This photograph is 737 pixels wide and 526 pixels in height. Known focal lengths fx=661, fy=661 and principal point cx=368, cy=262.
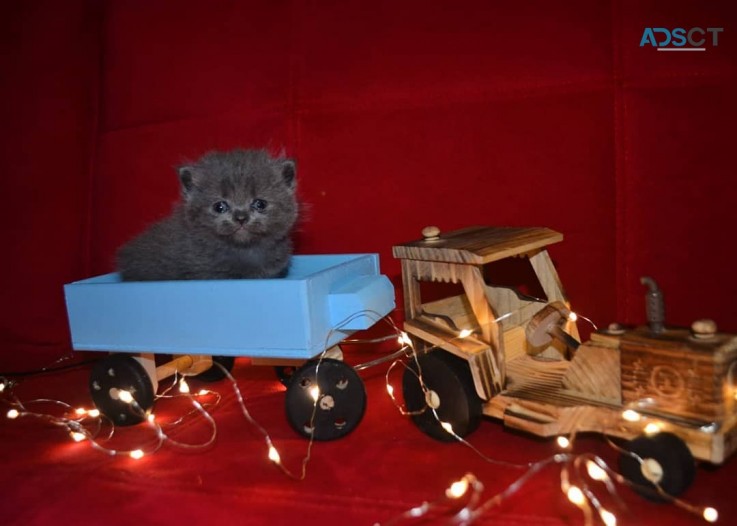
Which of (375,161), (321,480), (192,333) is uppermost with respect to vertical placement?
(375,161)

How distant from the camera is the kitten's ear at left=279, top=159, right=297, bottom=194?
150cm

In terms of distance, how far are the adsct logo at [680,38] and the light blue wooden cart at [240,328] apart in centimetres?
90

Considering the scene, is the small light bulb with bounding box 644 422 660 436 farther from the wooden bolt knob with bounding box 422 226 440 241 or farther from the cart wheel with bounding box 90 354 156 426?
the cart wheel with bounding box 90 354 156 426

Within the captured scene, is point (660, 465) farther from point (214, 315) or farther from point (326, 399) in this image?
point (214, 315)

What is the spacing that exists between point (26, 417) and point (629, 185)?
157 centimetres

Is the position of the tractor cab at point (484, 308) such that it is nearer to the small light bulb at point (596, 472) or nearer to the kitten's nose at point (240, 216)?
the small light bulb at point (596, 472)

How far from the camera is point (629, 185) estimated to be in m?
1.67

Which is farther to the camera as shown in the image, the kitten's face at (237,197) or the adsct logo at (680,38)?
the adsct logo at (680,38)

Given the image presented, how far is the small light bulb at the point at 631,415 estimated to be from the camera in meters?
1.07

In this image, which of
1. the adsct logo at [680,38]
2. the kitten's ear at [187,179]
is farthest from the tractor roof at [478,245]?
the adsct logo at [680,38]

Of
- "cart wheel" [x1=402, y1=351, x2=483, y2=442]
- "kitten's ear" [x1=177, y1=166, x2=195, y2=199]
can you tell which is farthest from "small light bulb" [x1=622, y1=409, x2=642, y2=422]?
"kitten's ear" [x1=177, y1=166, x2=195, y2=199]

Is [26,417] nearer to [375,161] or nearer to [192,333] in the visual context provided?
[192,333]

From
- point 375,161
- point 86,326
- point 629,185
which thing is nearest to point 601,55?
point 629,185

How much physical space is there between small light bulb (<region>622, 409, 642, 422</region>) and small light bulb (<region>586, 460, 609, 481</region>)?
96 millimetres
